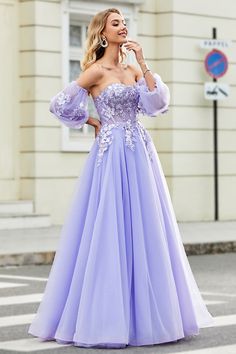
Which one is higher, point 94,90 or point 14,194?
point 94,90

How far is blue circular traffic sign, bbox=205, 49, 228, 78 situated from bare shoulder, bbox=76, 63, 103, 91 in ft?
36.5

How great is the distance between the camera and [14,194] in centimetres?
1727

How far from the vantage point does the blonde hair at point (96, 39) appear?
7699 mm

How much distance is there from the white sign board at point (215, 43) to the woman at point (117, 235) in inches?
432

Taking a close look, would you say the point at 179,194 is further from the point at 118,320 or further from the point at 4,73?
the point at 118,320

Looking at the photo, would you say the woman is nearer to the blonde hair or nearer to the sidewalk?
the blonde hair

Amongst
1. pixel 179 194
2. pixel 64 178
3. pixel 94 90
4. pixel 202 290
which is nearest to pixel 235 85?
pixel 179 194

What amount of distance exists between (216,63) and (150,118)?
1316mm

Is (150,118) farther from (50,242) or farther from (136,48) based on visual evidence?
(136,48)

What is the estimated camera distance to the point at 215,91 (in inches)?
740

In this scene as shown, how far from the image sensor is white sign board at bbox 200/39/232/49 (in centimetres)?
1864

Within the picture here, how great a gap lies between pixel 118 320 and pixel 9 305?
8.48 feet

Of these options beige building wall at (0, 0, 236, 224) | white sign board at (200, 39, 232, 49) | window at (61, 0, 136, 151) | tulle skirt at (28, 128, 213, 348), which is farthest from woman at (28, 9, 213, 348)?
white sign board at (200, 39, 232, 49)

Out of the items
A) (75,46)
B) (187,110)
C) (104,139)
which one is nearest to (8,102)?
(75,46)
